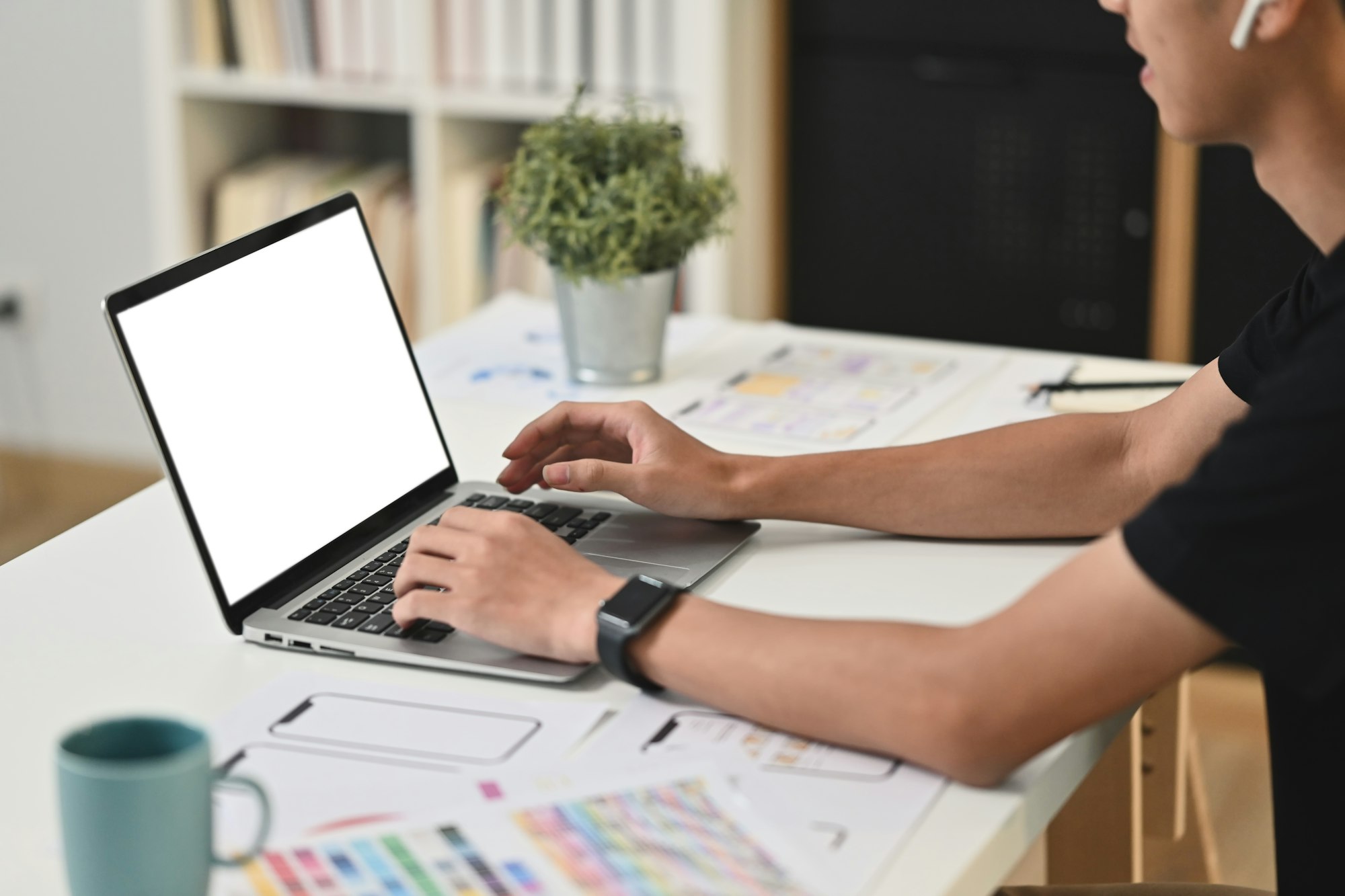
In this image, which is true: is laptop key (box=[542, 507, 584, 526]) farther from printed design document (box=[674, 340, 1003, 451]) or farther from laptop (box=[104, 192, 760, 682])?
printed design document (box=[674, 340, 1003, 451])

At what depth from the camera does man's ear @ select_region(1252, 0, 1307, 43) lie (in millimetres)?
973

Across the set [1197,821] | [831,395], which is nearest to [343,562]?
[831,395]

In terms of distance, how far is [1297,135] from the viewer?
1.05m

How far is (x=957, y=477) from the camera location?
4.29 feet

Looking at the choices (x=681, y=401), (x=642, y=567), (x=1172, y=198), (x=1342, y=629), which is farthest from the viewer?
(x=1172, y=198)

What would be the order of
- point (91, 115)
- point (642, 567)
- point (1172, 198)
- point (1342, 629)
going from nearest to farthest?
point (1342, 629) < point (642, 567) < point (1172, 198) < point (91, 115)

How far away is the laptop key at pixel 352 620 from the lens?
1117mm

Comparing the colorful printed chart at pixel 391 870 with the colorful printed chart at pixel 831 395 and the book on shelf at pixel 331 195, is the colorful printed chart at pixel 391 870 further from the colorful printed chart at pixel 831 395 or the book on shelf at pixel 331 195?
the book on shelf at pixel 331 195

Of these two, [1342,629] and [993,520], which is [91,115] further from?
[1342,629]

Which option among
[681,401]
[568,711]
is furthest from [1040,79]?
[568,711]

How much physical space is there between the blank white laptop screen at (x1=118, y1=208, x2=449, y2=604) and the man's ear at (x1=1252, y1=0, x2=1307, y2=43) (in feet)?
2.38

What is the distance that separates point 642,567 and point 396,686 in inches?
9.5

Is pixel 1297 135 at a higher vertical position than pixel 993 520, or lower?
higher

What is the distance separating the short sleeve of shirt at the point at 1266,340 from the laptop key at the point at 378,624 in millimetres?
674
